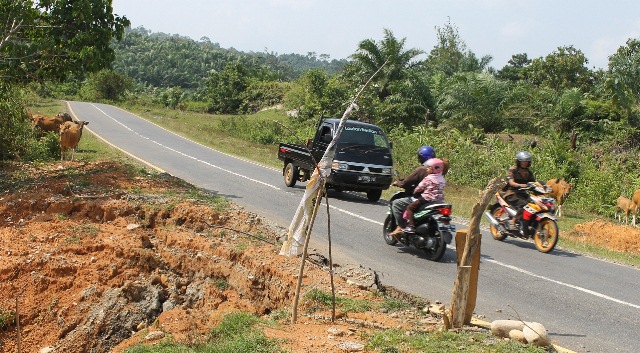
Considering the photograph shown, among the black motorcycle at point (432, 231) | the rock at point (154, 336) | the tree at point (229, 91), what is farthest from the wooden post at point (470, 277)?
the tree at point (229, 91)

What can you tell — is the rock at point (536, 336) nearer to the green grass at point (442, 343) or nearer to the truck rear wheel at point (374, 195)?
the green grass at point (442, 343)

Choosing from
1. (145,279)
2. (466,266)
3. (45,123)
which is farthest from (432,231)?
(45,123)

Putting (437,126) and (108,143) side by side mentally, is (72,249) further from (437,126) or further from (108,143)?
(437,126)

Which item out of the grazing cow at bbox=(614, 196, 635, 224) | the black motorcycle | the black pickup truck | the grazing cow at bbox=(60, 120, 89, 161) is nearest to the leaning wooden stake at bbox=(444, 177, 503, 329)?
the black motorcycle

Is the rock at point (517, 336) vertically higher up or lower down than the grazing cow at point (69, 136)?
higher up

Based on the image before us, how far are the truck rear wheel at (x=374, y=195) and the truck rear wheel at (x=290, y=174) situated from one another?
2164 mm

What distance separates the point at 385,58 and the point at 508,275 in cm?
2515

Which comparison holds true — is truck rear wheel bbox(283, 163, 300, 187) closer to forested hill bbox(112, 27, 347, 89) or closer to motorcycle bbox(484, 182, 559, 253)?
Answer: motorcycle bbox(484, 182, 559, 253)

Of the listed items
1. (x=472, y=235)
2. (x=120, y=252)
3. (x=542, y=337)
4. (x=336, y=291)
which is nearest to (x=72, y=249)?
(x=120, y=252)

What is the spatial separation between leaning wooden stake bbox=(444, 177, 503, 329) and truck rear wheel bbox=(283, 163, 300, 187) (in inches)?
451

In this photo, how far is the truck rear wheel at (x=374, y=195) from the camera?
54.8ft

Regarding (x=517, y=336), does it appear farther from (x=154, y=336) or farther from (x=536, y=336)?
(x=154, y=336)

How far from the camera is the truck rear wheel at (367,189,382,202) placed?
54.8 ft

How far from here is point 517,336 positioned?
6148 mm
